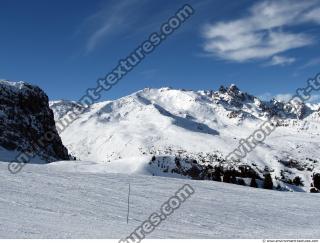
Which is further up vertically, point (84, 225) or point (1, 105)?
point (1, 105)

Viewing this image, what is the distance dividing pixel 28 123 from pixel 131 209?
500ft

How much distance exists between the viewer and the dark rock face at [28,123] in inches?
5723

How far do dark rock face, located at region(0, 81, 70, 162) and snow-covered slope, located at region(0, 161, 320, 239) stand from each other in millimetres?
115551

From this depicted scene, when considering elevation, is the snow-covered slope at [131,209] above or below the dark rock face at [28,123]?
below

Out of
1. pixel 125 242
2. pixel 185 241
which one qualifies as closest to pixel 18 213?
pixel 125 242

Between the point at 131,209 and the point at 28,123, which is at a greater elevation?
the point at 28,123

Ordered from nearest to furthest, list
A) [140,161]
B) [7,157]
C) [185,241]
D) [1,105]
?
1. [185,241]
2. [140,161]
3. [7,157]
4. [1,105]

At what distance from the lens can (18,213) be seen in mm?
18297

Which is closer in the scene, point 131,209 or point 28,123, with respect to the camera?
point 131,209

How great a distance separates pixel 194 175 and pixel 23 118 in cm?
7214

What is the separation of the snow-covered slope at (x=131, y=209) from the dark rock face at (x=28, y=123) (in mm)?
115551

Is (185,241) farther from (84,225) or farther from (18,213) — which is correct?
(18,213)

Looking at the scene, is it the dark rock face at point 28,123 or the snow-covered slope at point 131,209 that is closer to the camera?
the snow-covered slope at point 131,209

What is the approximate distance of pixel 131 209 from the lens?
74.5 ft
